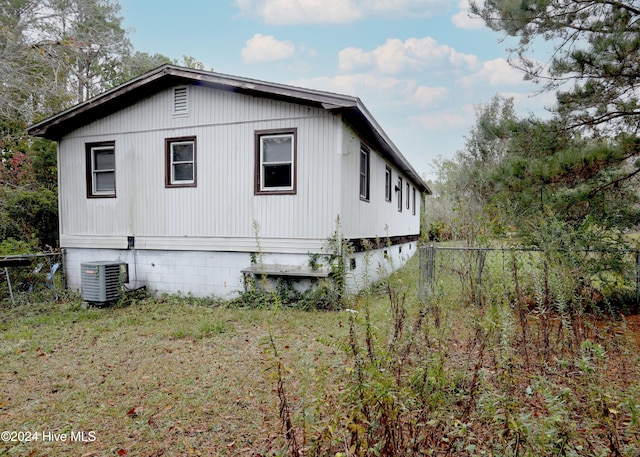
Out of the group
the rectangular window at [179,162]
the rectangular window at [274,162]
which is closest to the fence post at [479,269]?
the rectangular window at [274,162]

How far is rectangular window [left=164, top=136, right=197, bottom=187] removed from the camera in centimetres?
773

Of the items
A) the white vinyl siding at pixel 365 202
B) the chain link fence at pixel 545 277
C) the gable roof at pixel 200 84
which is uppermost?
the gable roof at pixel 200 84

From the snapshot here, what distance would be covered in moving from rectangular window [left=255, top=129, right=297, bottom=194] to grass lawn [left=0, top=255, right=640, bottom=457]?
→ 2796mm

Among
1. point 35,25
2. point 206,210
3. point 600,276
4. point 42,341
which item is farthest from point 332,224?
point 35,25

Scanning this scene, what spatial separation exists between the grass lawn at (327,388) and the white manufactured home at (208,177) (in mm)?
2125

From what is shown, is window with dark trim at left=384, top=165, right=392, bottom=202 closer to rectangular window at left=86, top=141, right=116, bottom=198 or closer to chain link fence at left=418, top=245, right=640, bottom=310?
chain link fence at left=418, top=245, right=640, bottom=310

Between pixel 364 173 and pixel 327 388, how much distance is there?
6.04 meters

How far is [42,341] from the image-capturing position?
5160mm

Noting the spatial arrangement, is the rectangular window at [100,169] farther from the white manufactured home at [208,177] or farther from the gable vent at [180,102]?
the gable vent at [180,102]

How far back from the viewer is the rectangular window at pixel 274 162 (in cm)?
705

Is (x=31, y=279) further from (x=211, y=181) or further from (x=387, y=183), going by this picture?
(x=387, y=183)

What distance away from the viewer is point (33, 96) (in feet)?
30.0

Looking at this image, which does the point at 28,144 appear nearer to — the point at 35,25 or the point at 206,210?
the point at 35,25

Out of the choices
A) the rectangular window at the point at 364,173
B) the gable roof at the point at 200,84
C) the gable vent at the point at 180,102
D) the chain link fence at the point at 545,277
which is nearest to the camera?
the chain link fence at the point at 545,277
